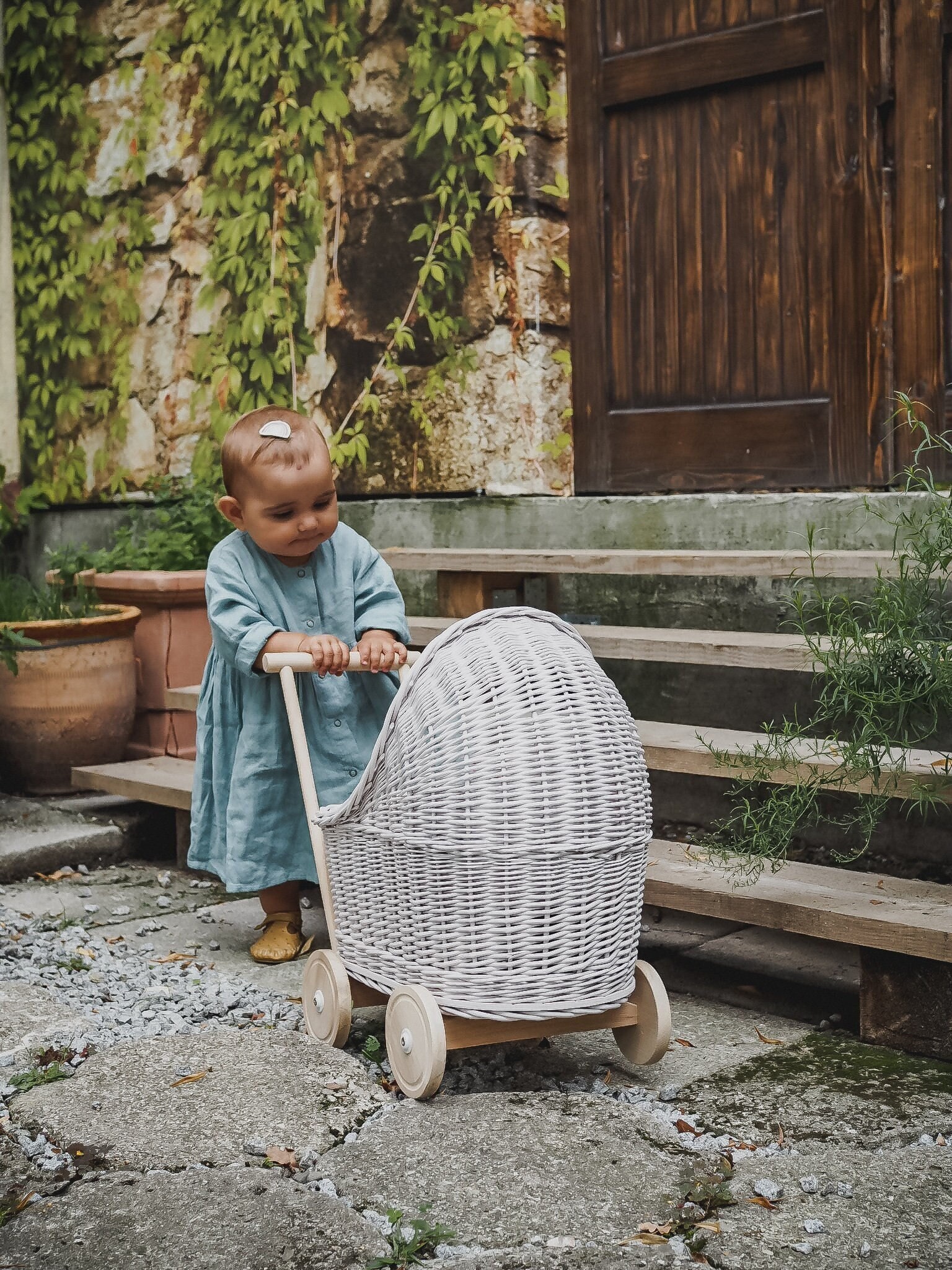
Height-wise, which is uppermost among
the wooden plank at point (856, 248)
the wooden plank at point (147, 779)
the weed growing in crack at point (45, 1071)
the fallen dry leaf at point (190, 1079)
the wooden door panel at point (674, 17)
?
the wooden door panel at point (674, 17)

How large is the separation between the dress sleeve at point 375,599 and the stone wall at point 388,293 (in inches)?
52.7

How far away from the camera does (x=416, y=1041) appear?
2.29 metres

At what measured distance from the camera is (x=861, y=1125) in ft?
7.37

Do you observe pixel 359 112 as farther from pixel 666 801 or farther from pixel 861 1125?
pixel 861 1125

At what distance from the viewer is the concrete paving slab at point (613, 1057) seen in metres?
2.48

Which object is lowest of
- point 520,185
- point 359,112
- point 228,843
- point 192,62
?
point 228,843

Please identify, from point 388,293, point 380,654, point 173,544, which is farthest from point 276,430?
point 173,544

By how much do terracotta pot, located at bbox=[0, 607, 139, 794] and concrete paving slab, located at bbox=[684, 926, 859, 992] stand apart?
2.25 m

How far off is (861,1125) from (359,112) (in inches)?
145

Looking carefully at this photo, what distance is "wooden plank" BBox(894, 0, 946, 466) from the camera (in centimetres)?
359

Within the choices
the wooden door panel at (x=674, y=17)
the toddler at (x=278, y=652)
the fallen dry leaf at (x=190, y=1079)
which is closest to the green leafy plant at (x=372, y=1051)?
the fallen dry leaf at (x=190, y=1079)

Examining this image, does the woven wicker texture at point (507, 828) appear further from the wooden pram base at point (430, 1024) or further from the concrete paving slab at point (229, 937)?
the concrete paving slab at point (229, 937)

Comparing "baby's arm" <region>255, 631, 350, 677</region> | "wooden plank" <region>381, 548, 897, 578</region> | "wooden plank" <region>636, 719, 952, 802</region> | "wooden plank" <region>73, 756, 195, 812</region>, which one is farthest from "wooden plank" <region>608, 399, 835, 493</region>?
"baby's arm" <region>255, 631, 350, 677</region>

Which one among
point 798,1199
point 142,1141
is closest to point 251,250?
point 142,1141
